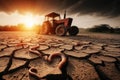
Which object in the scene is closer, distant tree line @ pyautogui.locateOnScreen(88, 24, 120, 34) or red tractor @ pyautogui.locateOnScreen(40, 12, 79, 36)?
red tractor @ pyautogui.locateOnScreen(40, 12, 79, 36)

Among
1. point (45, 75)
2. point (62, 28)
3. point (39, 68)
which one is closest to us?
point (45, 75)

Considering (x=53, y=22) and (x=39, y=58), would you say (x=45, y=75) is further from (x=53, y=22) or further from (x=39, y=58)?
(x=53, y=22)

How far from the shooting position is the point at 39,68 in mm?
1290

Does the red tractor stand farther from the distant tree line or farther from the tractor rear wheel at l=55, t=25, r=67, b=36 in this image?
the distant tree line

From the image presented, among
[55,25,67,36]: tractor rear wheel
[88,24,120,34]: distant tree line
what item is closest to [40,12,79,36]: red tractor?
[55,25,67,36]: tractor rear wheel

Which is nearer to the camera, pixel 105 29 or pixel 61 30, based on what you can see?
pixel 61 30

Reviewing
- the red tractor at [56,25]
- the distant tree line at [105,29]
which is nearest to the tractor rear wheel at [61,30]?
the red tractor at [56,25]

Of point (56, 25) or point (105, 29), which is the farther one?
point (105, 29)

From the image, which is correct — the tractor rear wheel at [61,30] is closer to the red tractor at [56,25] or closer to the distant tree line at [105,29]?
the red tractor at [56,25]

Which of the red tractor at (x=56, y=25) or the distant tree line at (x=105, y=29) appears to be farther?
the distant tree line at (x=105, y=29)

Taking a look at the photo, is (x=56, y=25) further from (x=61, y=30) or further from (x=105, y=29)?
(x=105, y=29)

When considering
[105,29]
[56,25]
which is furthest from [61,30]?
[105,29]

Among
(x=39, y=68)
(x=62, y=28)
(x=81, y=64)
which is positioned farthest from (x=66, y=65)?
(x=62, y=28)

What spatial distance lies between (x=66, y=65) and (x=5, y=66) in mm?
789
